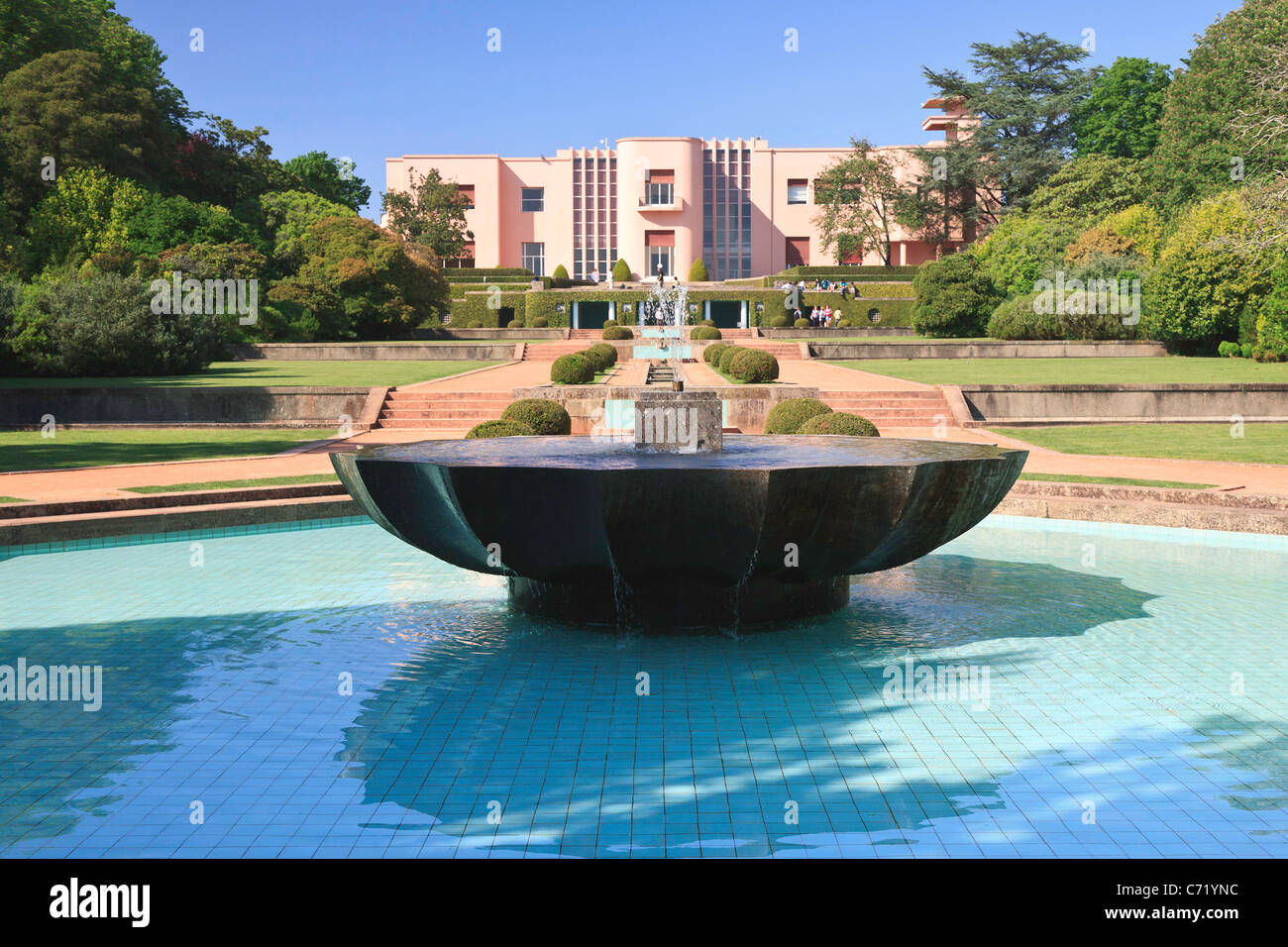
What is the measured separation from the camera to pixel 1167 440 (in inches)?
654

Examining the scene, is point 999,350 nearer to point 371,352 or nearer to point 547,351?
point 547,351

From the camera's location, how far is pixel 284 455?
14.6 metres

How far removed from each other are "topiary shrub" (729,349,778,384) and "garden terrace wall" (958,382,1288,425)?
3733 millimetres

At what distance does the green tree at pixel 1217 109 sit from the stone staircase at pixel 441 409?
2524 centimetres

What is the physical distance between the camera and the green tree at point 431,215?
60.2 m

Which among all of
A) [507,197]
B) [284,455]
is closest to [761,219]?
[507,197]

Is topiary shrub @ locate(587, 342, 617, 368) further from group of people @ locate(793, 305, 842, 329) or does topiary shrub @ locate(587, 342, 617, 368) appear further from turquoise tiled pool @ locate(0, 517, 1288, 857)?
group of people @ locate(793, 305, 842, 329)

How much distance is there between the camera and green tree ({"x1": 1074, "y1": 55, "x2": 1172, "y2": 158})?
178 feet

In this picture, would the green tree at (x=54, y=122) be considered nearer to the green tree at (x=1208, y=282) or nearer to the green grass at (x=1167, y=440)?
the green grass at (x=1167, y=440)

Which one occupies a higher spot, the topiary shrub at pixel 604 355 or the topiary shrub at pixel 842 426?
the topiary shrub at pixel 604 355

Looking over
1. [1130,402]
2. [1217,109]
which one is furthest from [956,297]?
[1130,402]

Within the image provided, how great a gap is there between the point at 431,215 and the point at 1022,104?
30.9 metres

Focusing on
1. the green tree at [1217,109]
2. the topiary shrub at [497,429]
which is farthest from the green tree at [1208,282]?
the topiary shrub at [497,429]

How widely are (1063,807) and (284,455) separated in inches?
485
